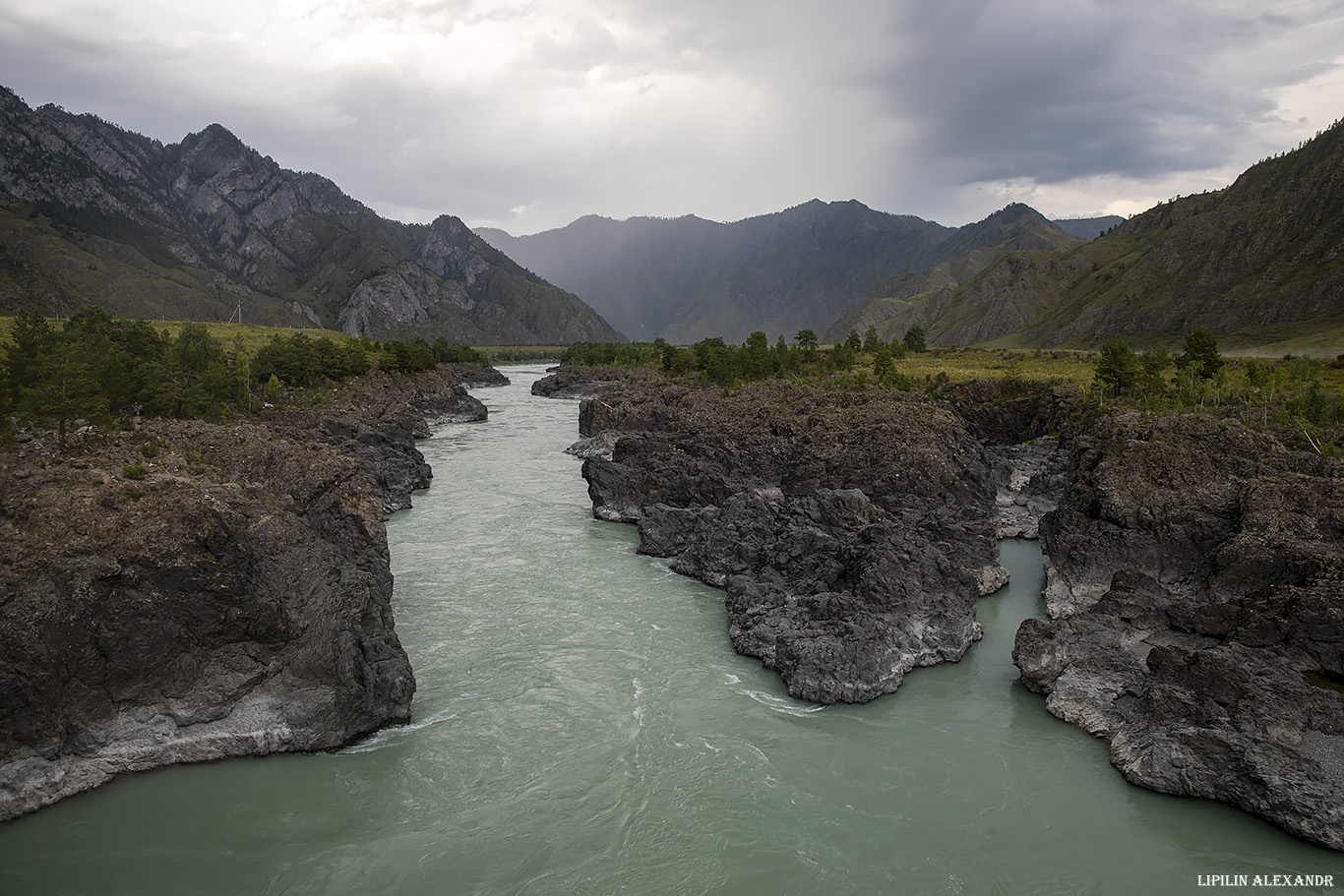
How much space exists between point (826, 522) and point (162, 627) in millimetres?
23300

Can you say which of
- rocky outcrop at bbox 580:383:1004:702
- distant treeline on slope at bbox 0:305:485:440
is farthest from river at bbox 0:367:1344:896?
distant treeline on slope at bbox 0:305:485:440

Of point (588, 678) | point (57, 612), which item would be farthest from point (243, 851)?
point (588, 678)

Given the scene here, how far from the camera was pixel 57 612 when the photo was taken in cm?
1545

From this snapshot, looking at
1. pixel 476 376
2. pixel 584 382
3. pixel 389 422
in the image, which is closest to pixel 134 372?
pixel 389 422

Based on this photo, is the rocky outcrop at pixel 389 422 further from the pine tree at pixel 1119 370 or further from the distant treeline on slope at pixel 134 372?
the pine tree at pixel 1119 370

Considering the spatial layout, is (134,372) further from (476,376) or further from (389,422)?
(476,376)

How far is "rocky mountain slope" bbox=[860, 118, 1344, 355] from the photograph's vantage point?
10450cm

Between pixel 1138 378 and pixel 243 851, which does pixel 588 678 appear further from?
pixel 1138 378

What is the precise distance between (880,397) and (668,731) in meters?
33.3

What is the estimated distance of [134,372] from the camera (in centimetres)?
4003

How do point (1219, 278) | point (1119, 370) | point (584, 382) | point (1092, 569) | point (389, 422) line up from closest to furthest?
1. point (1092, 569)
2. point (1119, 370)
3. point (389, 422)
4. point (1219, 278)
5. point (584, 382)

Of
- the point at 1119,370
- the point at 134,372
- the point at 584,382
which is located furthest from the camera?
the point at 584,382

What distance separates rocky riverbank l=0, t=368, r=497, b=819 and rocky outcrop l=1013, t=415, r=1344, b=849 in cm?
1950

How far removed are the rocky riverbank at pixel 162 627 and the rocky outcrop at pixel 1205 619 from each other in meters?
19.5
